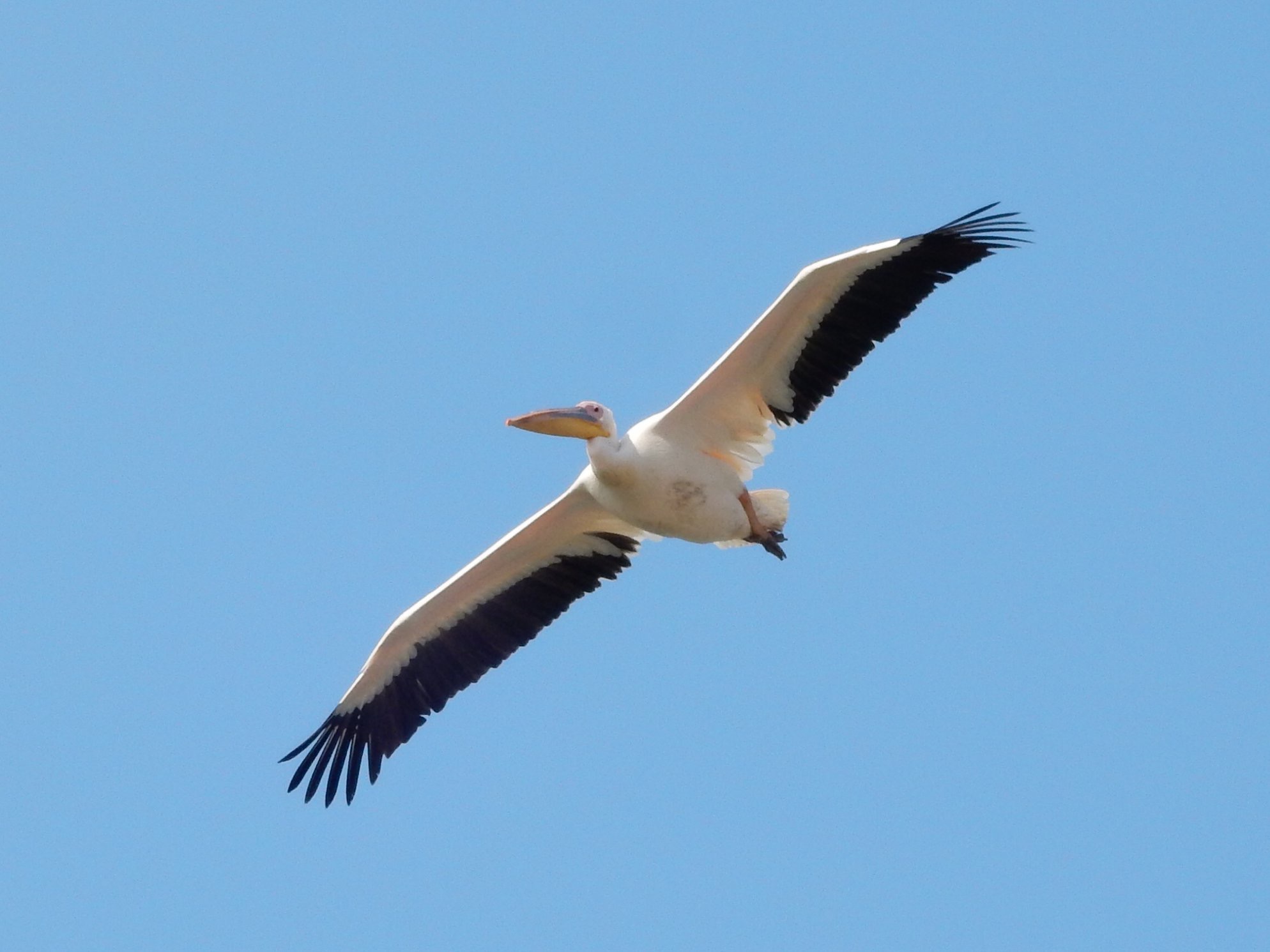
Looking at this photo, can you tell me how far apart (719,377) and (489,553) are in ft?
7.22

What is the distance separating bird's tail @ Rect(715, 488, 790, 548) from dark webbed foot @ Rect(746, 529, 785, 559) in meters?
0.04

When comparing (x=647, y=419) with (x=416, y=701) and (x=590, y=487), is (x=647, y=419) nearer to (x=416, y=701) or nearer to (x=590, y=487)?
(x=590, y=487)

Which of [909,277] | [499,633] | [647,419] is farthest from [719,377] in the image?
[499,633]

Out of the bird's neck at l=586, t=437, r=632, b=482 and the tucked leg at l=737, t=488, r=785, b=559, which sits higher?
the bird's neck at l=586, t=437, r=632, b=482

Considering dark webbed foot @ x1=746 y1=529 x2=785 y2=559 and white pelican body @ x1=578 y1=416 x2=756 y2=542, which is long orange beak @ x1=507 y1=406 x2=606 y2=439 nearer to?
white pelican body @ x1=578 y1=416 x2=756 y2=542

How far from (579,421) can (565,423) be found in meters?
0.11

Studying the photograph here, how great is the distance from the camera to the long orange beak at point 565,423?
1327cm

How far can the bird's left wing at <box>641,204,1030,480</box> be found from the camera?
1294 centimetres

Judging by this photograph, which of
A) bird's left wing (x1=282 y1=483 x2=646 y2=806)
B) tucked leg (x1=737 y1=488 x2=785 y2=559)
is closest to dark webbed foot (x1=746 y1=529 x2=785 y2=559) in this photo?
tucked leg (x1=737 y1=488 x2=785 y2=559)

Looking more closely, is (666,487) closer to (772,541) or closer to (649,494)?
(649,494)

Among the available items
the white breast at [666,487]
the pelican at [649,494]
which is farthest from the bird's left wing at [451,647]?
the white breast at [666,487]

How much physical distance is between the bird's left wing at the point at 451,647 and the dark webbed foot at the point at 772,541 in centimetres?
105

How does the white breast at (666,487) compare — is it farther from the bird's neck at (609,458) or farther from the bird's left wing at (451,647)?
Answer: the bird's left wing at (451,647)

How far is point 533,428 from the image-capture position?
13531 mm
